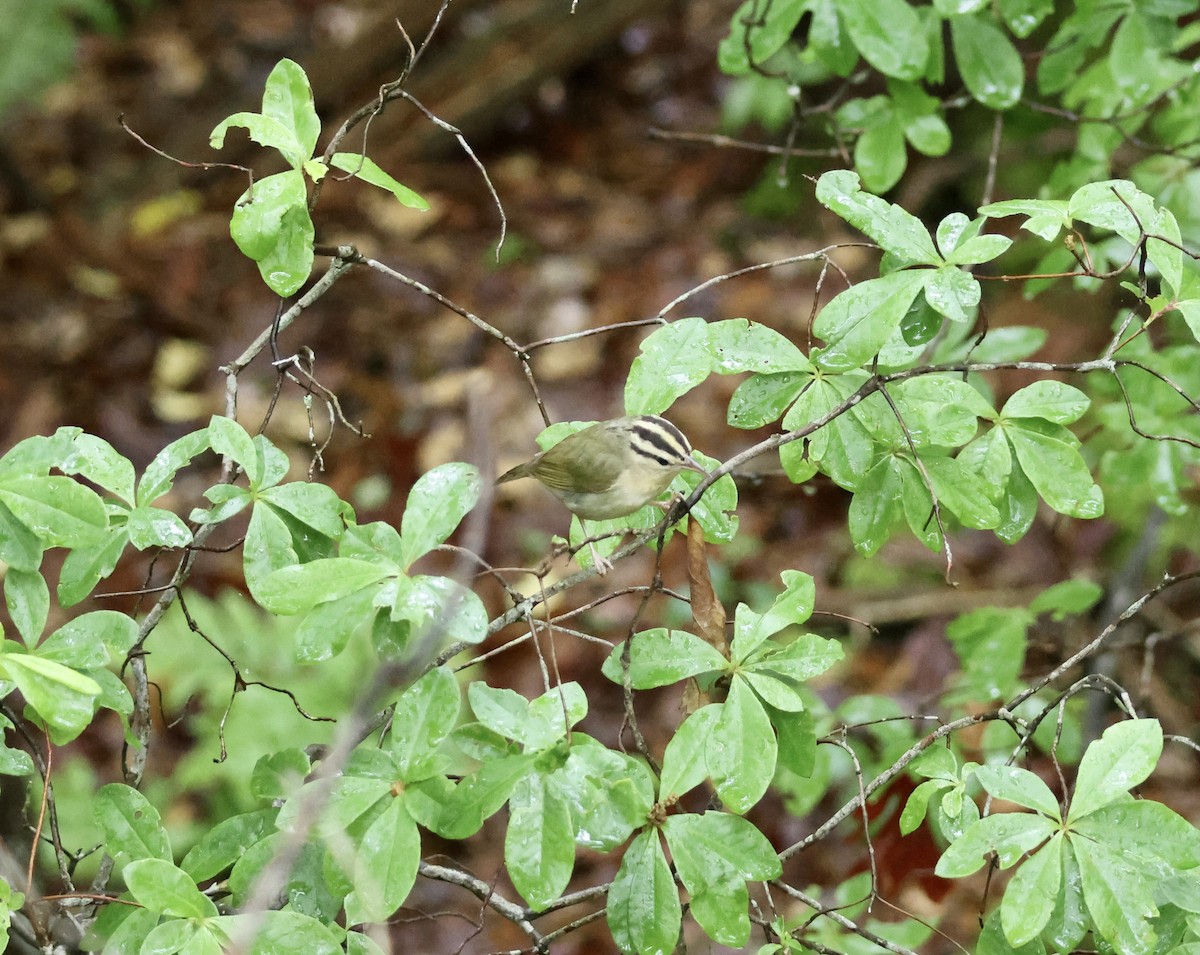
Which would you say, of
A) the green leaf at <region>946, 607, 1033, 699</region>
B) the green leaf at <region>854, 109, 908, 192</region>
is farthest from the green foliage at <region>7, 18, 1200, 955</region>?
the green leaf at <region>854, 109, 908, 192</region>

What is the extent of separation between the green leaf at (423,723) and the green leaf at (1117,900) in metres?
0.83

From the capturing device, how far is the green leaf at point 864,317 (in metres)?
1.59

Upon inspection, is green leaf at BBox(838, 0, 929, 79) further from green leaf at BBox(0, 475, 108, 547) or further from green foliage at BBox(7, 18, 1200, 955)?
green leaf at BBox(0, 475, 108, 547)

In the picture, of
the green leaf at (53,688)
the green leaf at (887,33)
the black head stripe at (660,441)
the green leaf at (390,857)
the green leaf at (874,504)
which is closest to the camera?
the green leaf at (53,688)

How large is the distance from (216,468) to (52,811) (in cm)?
432

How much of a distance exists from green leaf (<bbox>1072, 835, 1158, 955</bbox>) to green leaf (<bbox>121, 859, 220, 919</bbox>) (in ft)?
3.74

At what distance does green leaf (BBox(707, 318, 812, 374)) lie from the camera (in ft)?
5.58

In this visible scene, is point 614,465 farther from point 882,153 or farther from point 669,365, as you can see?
point 882,153

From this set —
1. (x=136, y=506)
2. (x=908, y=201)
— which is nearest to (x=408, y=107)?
(x=908, y=201)

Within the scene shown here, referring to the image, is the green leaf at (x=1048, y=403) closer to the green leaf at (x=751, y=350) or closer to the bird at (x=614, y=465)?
Answer: the green leaf at (x=751, y=350)

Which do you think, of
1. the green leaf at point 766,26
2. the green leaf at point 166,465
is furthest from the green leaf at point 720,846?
the green leaf at point 766,26

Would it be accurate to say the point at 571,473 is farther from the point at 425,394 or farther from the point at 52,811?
the point at 425,394

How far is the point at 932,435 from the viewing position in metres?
1.74

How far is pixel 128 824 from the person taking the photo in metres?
1.62
